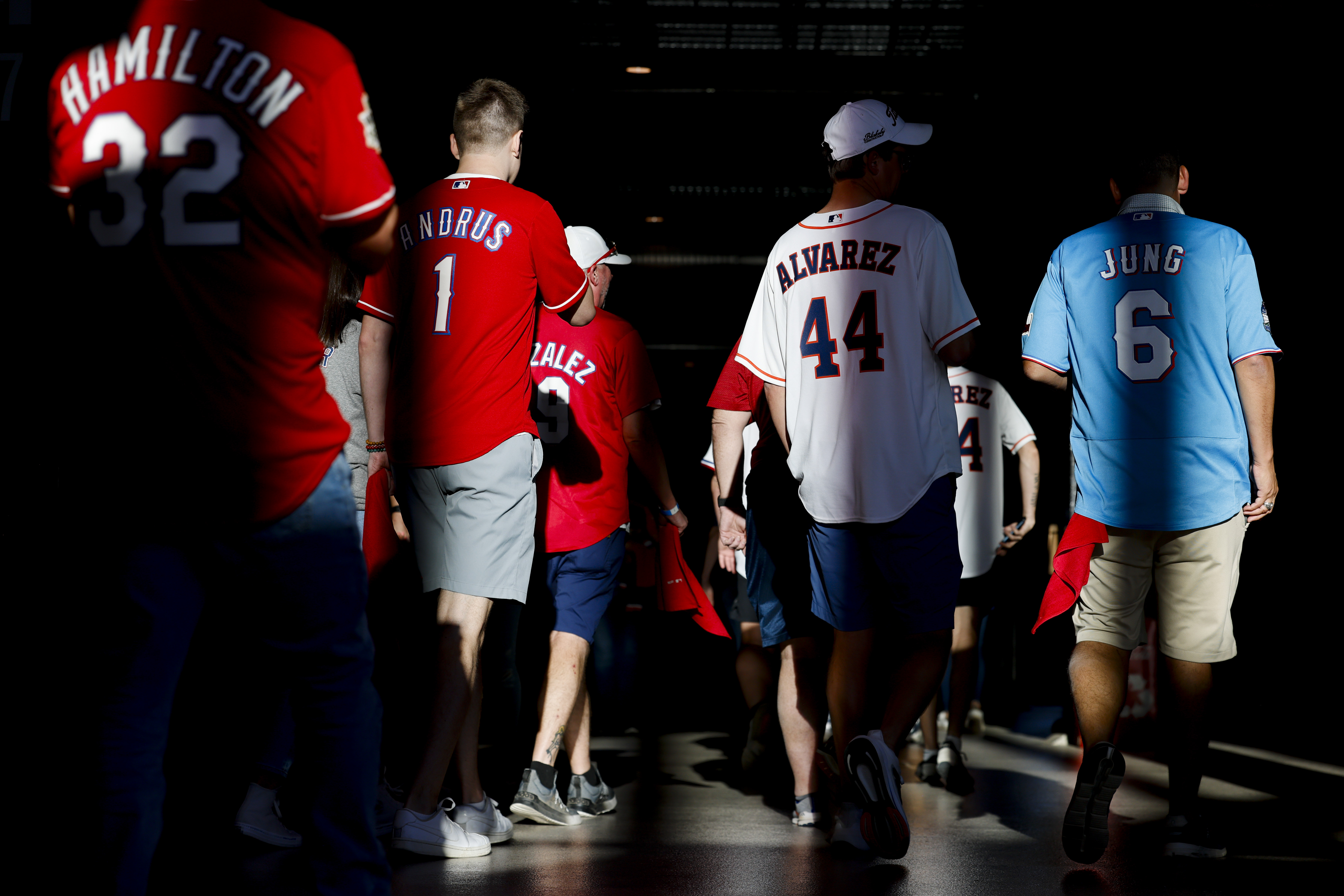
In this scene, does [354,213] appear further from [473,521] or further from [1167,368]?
[1167,368]

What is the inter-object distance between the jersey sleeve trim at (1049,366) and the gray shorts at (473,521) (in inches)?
58.5

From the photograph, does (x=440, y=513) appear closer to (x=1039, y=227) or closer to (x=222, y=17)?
(x=222, y=17)

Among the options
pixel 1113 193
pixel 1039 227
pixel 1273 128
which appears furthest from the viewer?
pixel 1039 227

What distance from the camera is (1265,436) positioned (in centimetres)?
294

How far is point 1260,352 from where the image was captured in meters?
2.94

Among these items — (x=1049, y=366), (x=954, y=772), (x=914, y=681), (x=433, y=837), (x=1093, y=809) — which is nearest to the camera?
(x=1093, y=809)

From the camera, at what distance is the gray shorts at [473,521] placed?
9.53ft

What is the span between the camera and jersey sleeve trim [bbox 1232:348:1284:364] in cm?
293

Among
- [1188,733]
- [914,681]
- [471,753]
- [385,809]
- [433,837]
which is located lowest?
[385,809]

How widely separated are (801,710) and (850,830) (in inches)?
23.7

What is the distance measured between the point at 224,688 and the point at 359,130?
2.72m

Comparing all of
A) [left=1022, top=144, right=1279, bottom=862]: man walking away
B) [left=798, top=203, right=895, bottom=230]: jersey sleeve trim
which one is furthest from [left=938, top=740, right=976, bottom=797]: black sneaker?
[left=798, top=203, right=895, bottom=230]: jersey sleeve trim

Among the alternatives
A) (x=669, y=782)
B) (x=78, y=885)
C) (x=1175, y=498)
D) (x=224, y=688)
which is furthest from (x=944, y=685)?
(x=78, y=885)

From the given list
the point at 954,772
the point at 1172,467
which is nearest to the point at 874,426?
the point at 1172,467
